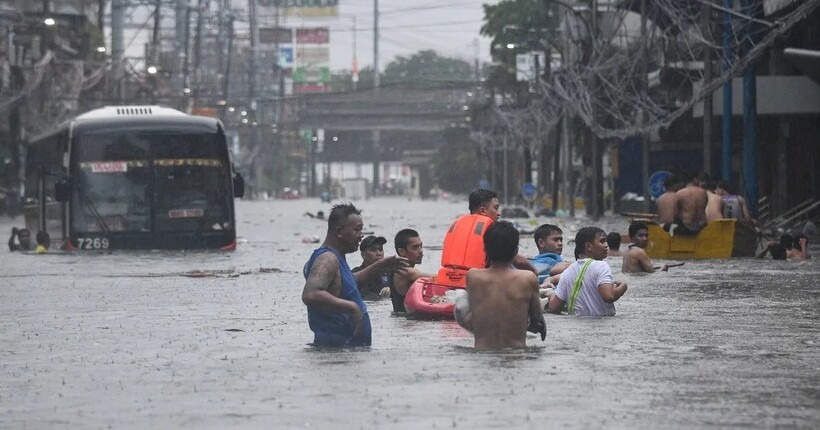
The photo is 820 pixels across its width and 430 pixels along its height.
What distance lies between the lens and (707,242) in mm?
30703

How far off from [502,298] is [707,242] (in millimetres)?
18654

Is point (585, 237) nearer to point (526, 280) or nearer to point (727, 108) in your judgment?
point (526, 280)

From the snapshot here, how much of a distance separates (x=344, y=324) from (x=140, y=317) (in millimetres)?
5574

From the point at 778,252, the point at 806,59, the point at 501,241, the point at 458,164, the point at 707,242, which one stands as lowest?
the point at 778,252

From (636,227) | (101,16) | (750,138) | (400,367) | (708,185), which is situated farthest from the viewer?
(101,16)

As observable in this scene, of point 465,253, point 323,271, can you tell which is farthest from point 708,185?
point 323,271

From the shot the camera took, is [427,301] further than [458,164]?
No

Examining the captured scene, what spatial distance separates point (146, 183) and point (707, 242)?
11.4m

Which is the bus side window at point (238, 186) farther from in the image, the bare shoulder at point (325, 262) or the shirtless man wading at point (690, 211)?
the bare shoulder at point (325, 262)

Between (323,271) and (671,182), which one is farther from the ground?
(671,182)

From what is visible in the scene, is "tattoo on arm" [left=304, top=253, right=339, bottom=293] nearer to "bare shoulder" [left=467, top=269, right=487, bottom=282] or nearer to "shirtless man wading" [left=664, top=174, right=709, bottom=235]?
"bare shoulder" [left=467, top=269, right=487, bottom=282]

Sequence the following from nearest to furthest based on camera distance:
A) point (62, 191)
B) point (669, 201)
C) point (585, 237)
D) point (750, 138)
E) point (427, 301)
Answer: point (585, 237) < point (427, 301) < point (669, 201) < point (62, 191) < point (750, 138)

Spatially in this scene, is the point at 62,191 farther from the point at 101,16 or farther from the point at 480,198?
the point at 101,16

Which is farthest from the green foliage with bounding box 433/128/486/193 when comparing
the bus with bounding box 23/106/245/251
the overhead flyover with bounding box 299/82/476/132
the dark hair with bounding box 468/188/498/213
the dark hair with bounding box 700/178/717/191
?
the dark hair with bounding box 468/188/498/213
